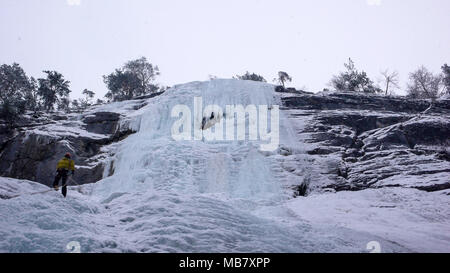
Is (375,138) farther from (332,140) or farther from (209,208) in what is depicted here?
(209,208)

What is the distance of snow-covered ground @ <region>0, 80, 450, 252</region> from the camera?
640cm

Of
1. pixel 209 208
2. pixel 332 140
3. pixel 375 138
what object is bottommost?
pixel 209 208

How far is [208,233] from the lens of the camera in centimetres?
680

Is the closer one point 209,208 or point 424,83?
point 209,208

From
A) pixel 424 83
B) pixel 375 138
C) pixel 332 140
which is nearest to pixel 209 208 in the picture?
pixel 332 140

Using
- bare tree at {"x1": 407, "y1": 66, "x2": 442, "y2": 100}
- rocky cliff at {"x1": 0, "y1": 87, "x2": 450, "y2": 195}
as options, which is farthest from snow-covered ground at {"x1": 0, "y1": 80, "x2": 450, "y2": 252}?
bare tree at {"x1": 407, "y1": 66, "x2": 442, "y2": 100}

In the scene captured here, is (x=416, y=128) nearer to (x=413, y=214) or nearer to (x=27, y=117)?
(x=413, y=214)

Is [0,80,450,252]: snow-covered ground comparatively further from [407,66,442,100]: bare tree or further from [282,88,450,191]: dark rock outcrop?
[407,66,442,100]: bare tree

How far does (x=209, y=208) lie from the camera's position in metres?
8.70

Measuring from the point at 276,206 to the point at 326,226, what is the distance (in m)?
2.87

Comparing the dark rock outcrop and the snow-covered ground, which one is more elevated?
the dark rock outcrop

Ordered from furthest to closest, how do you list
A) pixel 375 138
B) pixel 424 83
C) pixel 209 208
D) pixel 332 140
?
1. pixel 424 83
2. pixel 332 140
3. pixel 375 138
4. pixel 209 208

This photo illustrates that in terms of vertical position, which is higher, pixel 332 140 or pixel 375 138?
pixel 375 138
